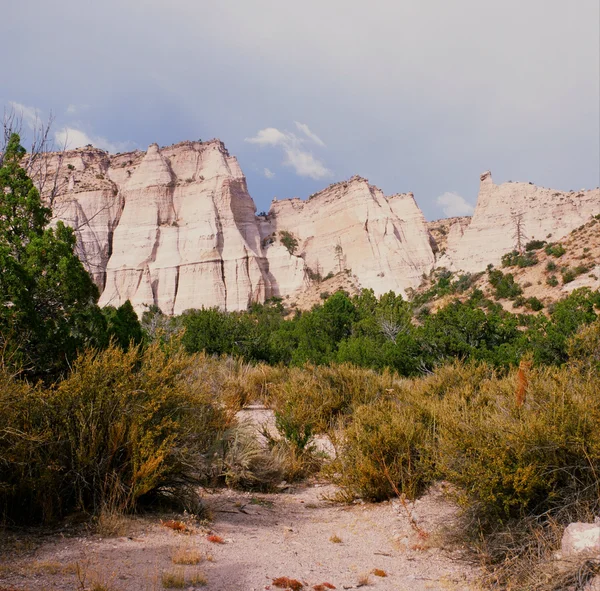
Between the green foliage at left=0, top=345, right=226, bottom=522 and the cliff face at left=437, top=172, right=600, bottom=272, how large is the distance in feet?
162

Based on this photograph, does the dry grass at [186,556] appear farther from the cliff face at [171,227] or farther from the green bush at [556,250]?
the cliff face at [171,227]

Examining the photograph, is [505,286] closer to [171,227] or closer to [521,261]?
[521,261]

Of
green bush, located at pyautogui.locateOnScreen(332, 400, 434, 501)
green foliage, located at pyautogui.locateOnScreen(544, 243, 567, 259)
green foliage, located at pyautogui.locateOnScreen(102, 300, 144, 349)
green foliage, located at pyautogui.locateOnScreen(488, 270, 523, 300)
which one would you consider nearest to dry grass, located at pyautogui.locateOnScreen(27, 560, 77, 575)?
green bush, located at pyautogui.locateOnScreen(332, 400, 434, 501)

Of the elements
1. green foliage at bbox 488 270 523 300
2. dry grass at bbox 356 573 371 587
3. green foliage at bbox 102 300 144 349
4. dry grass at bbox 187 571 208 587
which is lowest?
dry grass at bbox 356 573 371 587

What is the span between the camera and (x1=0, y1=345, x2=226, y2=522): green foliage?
4.39 metres

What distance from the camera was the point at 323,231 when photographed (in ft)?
211

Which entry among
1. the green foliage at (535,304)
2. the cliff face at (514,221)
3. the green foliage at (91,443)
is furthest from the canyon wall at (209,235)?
the green foliage at (91,443)

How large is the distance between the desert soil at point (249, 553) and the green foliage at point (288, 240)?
189 feet

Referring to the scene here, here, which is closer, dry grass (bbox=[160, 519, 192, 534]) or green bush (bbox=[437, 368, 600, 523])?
green bush (bbox=[437, 368, 600, 523])

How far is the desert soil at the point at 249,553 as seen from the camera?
369cm

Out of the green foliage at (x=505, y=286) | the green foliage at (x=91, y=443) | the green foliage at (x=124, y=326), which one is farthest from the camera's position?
the green foliage at (x=505, y=286)

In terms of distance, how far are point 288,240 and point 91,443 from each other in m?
60.7

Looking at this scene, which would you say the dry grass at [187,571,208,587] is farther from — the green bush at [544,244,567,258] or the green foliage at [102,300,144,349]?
the green bush at [544,244,567,258]

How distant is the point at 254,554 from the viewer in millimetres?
4570
